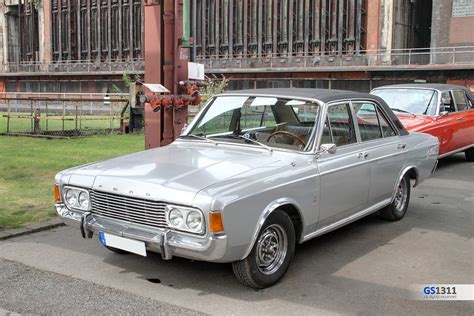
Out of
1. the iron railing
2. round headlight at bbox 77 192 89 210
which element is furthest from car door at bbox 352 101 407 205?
the iron railing

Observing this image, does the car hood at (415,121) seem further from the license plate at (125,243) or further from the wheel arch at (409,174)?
the license plate at (125,243)

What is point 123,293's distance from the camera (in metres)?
4.18

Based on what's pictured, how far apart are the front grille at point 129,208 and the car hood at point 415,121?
631 centimetres

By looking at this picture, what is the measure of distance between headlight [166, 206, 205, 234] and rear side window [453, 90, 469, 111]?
28.3 feet

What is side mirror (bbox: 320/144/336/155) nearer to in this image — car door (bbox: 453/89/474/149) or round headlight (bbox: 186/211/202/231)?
round headlight (bbox: 186/211/202/231)

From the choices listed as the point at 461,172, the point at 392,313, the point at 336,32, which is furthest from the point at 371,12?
the point at 392,313

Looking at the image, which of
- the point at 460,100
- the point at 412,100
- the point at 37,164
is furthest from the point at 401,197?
the point at 37,164

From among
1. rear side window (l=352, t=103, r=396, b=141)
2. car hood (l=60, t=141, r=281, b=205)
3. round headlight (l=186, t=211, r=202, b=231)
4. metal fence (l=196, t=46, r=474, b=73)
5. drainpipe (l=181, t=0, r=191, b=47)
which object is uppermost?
metal fence (l=196, t=46, r=474, b=73)

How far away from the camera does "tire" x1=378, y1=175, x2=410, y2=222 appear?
6.40 meters

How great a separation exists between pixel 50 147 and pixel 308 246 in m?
9.88

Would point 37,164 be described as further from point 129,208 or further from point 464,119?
point 464,119

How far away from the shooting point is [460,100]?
11.1 m

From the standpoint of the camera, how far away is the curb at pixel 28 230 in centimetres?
576

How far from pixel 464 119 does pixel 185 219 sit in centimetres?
879
